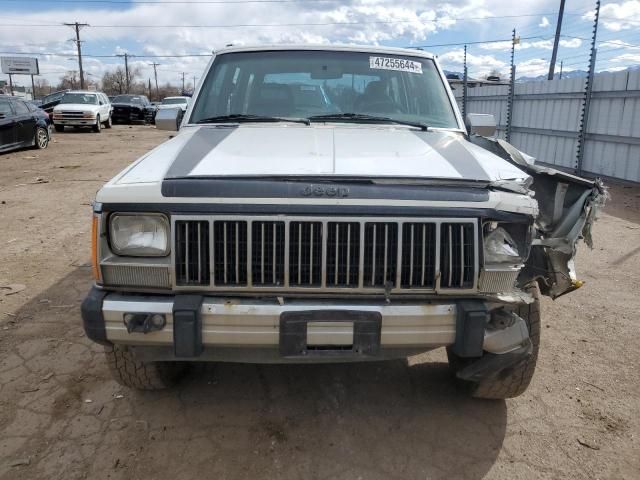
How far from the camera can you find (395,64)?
380 centimetres

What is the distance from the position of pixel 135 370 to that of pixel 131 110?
29.8m

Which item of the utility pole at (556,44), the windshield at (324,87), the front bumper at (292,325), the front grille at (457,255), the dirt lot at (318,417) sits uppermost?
the utility pole at (556,44)

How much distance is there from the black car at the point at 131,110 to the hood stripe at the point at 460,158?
96.4 ft

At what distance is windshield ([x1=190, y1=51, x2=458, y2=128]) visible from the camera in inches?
141

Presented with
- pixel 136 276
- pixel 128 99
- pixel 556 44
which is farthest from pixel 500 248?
pixel 128 99

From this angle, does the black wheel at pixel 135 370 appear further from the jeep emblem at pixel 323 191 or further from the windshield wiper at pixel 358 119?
the windshield wiper at pixel 358 119

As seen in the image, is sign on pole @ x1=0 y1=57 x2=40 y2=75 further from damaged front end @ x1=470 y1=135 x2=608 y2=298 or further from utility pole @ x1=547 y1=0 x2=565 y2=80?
damaged front end @ x1=470 y1=135 x2=608 y2=298

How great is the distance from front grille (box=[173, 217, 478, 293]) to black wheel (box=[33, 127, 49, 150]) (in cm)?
1529

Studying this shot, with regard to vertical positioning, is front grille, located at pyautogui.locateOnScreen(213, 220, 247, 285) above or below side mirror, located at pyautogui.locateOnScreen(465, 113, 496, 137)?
below

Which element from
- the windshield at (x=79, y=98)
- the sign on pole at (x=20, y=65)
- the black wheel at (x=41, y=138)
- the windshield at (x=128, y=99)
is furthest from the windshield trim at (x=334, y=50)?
the sign on pole at (x=20, y=65)

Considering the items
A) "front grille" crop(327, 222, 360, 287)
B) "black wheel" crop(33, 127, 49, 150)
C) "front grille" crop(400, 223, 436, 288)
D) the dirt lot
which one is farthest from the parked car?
"front grille" crop(400, 223, 436, 288)

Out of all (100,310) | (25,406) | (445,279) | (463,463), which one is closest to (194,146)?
(100,310)

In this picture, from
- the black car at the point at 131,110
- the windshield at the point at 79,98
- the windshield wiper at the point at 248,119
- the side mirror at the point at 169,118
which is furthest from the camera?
the black car at the point at 131,110

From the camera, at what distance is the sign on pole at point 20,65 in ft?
208
